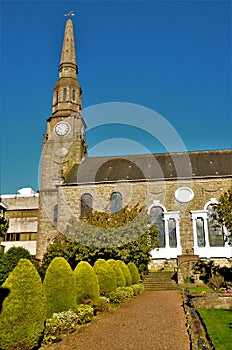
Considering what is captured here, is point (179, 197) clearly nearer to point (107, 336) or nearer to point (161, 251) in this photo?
point (161, 251)

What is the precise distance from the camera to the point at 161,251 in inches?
1172

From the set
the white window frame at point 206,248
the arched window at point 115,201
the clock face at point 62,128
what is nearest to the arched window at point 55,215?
the arched window at point 115,201

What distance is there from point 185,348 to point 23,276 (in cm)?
462

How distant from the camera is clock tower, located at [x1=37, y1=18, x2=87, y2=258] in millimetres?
34875

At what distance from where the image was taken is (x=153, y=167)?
3472 centimetres

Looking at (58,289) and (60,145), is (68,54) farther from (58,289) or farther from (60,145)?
(58,289)

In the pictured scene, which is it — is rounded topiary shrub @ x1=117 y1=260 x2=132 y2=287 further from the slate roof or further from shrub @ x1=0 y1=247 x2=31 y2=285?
the slate roof

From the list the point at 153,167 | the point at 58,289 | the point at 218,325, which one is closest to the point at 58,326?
the point at 58,289

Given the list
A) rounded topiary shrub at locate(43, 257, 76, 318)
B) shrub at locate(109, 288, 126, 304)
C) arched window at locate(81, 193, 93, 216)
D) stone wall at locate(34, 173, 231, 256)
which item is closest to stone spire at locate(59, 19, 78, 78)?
stone wall at locate(34, 173, 231, 256)

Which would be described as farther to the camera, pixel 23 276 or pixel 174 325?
pixel 174 325

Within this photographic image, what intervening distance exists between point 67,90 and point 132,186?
15443 mm

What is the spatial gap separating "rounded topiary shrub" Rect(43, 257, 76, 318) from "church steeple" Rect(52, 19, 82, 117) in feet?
97.5

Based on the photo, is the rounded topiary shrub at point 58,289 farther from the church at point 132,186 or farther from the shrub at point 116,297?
the church at point 132,186

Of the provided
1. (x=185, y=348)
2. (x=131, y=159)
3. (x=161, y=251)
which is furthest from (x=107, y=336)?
(x=131, y=159)
